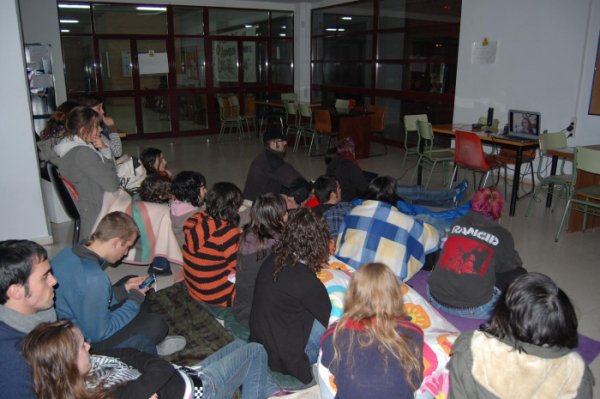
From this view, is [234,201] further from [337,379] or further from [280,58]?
[280,58]

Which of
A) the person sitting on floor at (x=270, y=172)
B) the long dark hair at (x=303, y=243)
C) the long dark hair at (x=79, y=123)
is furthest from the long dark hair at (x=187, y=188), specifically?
the long dark hair at (x=303, y=243)

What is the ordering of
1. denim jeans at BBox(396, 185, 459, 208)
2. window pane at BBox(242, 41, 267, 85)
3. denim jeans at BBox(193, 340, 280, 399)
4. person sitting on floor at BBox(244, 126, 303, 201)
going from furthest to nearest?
1. window pane at BBox(242, 41, 267, 85)
2. denim jeans at BBox(396, 185, 459, 208)
3. person sitting on floor at BBox(244, 126, 303, 201)
4. denim jeans at BBox(193, 340, 280, 399)

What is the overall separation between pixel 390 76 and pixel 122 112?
6.15 m

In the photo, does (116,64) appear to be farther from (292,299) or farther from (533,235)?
(292,299)

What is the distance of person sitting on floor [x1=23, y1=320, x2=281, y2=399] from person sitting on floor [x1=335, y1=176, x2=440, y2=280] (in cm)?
106

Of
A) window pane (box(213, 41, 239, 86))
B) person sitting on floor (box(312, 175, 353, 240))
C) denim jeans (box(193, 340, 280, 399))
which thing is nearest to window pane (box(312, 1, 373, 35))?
window pane (box(213, 41, 239, 86))

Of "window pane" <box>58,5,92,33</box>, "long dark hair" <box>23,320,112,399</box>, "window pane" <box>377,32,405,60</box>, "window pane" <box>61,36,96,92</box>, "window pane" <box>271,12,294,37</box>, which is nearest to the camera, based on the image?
"long dark hair" <box>23,320,112,399</box>

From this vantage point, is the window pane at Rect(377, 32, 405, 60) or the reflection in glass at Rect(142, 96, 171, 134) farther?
the reflection in glass at Rect(142, 96, 171, 134)

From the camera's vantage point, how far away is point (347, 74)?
10.8 metres

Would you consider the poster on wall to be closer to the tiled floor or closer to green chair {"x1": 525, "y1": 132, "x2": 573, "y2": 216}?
the tiled floor

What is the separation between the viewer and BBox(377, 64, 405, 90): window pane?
9.27m

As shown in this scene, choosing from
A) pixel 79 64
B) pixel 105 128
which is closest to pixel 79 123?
pixel 105 128

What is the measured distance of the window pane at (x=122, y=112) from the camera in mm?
10422

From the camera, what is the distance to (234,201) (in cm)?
283
